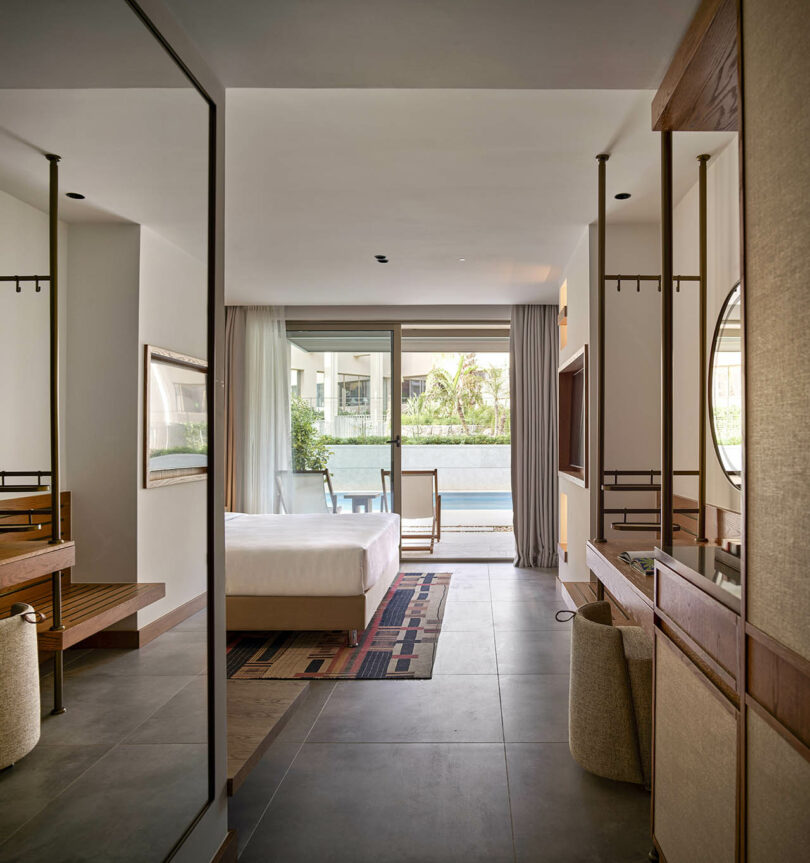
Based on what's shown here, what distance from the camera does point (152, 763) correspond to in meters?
1.40

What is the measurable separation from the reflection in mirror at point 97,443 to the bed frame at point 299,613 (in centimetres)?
234

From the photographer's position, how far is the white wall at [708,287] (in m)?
2.87

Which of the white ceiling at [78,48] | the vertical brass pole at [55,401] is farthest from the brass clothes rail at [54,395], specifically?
the white ceiling at [78,48]

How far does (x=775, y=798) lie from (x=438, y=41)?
5.69ft

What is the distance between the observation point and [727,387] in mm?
2775

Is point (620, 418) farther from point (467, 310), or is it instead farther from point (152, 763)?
point (152, 763)

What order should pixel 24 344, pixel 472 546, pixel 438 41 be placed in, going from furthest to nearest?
pixel 472 546 < pixel 438 41 < pixel 24 344

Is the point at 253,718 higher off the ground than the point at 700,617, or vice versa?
the point at 700,617

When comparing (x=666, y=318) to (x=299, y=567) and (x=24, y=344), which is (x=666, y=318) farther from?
(x=299, y=567)

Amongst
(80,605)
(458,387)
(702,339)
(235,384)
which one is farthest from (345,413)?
(458,387)

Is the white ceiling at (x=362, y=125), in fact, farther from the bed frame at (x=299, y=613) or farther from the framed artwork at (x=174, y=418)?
the bed frame at (x=299, y=613)

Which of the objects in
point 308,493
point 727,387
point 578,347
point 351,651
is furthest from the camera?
point 308,493

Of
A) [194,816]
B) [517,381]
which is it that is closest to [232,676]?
[194,816]

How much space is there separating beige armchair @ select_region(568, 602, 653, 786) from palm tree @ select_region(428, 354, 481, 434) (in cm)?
1049
